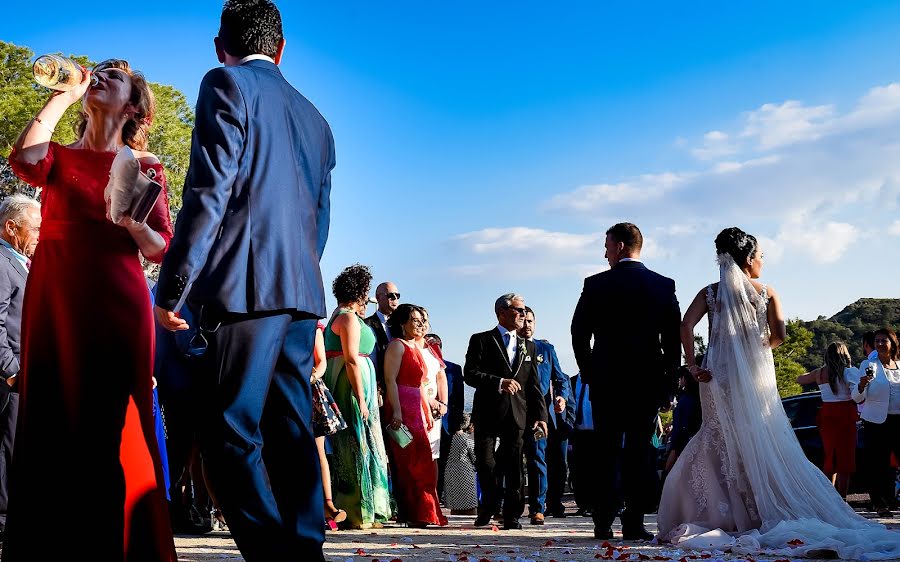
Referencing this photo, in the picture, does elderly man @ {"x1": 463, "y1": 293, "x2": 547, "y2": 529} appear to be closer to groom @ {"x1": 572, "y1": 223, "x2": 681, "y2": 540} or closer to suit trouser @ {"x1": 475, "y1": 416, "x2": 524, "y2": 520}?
suit trouser @ {"x1": 475, "y1": 416, "x2": 524, "y2": 520}

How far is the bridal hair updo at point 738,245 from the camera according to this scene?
26.9ft

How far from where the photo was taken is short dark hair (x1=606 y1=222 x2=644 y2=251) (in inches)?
332

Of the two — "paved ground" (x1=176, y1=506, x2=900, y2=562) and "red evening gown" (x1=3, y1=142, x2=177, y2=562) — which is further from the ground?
"red evening gown" (x1=3, y1=142, x2=177, y2=562)

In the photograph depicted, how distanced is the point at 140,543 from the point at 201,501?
14.9 ft

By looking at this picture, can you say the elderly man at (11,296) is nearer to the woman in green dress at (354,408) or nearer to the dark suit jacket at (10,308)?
the dark suit jacket at (10,308)

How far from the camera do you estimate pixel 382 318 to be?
11.1m

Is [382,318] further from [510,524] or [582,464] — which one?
[582,464]

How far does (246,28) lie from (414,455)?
6.54 metres

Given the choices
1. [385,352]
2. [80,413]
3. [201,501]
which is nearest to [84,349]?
[80,413]

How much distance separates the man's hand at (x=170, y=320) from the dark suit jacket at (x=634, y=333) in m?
5.01

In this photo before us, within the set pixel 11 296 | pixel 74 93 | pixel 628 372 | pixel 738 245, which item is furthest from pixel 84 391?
pixel 738 245

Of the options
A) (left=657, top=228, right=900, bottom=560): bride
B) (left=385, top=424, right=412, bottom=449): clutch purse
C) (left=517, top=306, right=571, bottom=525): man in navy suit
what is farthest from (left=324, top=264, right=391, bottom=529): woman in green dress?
(left=657, top=228, right=900, bottom=560): bride

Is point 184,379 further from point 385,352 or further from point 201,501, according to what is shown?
point 385,352

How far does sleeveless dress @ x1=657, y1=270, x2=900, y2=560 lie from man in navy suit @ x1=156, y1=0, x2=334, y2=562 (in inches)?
168
